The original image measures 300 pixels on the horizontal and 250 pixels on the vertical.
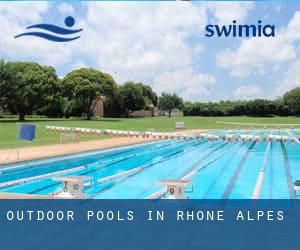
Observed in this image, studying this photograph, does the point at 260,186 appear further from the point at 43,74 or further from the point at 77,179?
the point at 43,74

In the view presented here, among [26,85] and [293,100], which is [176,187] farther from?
[293,100]

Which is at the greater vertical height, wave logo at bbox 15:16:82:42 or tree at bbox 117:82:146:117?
wave logo at bbox 15:16:82:42

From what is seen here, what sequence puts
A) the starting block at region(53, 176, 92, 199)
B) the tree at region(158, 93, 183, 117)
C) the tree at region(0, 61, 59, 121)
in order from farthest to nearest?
1. the tree at region(158, 93, 183, 117)
2. the tree at region(0, 61, 59, 121)
3. the starting block at region(53, 176, 92, 199)

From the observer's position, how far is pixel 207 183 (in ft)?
32.1

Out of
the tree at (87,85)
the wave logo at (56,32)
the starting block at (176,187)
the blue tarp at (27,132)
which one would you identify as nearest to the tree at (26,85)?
the tree at (87,85)

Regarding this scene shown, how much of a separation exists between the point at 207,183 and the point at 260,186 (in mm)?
1345

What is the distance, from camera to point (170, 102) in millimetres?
67188

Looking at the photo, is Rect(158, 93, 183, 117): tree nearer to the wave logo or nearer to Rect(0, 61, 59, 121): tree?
Rect(0, 61, 59, 121): tree

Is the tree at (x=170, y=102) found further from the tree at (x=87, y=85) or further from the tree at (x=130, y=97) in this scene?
the tree at (x=87, y=85)

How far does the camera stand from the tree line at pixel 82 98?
3934cm

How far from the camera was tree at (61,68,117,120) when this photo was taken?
143 feet

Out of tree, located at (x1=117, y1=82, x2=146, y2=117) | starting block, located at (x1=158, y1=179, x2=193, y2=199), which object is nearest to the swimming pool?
starting block, located at (x1=158, y1=179, x2=193, y2=199)

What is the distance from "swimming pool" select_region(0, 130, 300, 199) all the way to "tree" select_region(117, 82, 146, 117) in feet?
125

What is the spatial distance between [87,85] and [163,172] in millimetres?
33518
